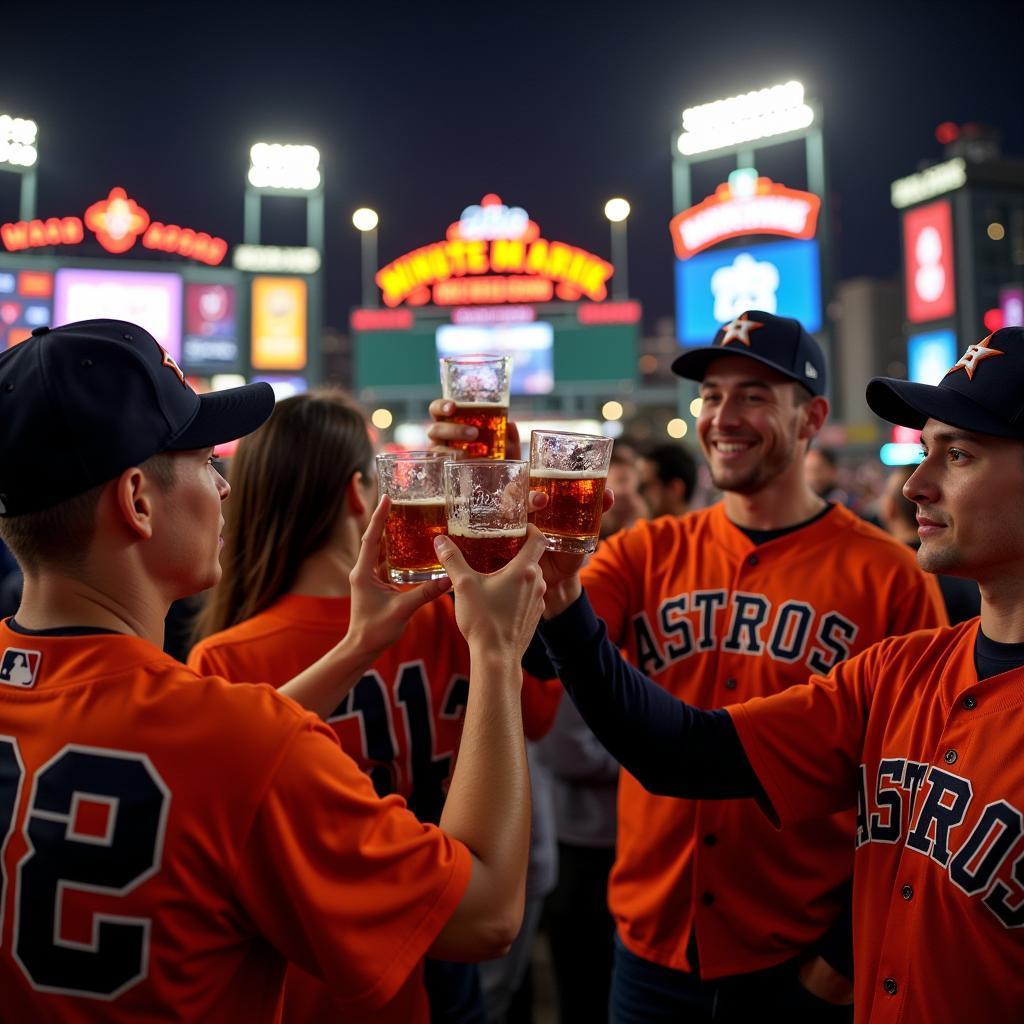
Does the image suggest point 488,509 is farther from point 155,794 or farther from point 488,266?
point 488,266

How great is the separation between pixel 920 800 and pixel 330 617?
5.26 ft

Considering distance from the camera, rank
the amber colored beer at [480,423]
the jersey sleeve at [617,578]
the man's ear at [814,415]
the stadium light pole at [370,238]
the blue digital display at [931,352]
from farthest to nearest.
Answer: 1. the stadium light pole at [370,238]
2. the blue digital display at [931,352]
3. the man's ear at [814,415]
4. the jersey sleeve at [617,578]
5. the amber colored beer at [480,423]

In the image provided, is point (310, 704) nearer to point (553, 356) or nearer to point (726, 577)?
point (726, 577)

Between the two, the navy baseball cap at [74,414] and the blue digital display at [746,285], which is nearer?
the navy baseball cap at [74,414]

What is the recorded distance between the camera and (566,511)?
198cm

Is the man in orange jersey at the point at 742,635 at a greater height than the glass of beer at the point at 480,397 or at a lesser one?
lesser

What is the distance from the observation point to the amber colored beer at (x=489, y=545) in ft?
5.88

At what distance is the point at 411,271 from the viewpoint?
32.5 metres

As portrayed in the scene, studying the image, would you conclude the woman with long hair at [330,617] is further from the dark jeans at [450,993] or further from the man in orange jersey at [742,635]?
the man in orange jersey at [742,635]

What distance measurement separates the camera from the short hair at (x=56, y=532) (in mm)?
1443

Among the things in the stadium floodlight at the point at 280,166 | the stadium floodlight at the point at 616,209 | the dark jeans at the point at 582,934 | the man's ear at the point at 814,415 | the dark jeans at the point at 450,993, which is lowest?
the dark jeans at the point at 582,934

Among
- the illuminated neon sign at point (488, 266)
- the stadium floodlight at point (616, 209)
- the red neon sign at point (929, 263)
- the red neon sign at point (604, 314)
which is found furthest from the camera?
the illuminated neon sign at point (488, 266)

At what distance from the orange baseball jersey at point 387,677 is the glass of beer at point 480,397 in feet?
1.79

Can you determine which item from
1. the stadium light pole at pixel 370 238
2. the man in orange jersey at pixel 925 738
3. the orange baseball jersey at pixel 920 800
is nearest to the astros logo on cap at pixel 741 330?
the man in orange jersey at pixel 925 738
